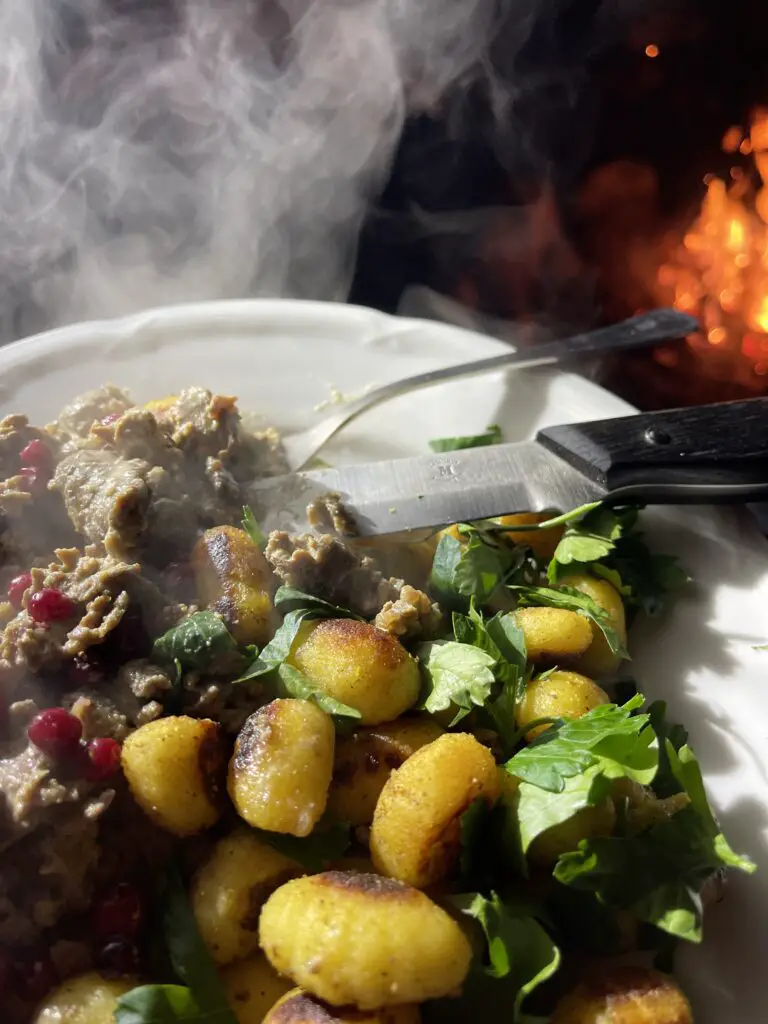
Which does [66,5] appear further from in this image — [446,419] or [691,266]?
[691,266]

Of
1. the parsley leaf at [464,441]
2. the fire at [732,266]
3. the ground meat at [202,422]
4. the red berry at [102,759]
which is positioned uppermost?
the ground meat at [202,422]

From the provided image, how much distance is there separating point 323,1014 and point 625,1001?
0.47m

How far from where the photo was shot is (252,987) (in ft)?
4.76

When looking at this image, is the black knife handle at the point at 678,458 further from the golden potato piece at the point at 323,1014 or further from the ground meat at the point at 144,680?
the golden potato piece at the point at 323,1014

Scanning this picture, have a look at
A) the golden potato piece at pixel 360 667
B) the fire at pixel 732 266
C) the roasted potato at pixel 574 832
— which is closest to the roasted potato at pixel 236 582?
the golden potato piece at pixel 360 667

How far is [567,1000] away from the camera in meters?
1.40

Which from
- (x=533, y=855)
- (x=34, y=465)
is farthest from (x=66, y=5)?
(x=533, y=855)

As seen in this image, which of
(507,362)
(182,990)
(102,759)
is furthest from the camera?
(507,362)

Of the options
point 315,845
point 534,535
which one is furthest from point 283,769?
point 534,535

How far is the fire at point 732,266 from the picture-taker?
4.21 m

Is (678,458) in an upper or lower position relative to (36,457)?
lower

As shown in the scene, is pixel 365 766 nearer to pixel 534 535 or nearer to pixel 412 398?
pixel 534 535

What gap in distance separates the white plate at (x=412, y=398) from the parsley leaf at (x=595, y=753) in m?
0.36

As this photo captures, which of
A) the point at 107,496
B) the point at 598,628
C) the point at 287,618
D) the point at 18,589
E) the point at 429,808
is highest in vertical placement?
the point at 107,496
